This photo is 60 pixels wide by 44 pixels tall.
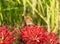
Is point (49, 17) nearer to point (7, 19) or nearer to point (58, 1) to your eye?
point (58, 1)

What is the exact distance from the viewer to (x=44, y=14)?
2.43 m

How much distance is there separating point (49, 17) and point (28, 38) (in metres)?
0.84

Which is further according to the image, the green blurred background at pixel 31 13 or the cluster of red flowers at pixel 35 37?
the green blurred background at pixel 31 13

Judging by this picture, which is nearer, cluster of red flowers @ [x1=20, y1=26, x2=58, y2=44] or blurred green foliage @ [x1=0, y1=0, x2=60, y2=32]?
cluster of red flowers @ [x1=20, y1=26, x2=58, y2=44]

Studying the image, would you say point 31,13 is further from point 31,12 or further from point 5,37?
point 5,37

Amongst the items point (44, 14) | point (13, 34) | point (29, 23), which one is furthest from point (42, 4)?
point (13, 34)

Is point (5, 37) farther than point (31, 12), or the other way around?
point (31, 12)

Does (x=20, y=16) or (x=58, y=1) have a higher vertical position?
(x=58, y=1)

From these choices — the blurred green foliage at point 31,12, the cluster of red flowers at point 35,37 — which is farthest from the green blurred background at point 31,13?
the cluster of red flowers at point 35,37

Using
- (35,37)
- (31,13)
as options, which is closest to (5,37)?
(35,37)

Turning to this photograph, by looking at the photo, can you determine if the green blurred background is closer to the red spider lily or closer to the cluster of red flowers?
the cluster of red flowers

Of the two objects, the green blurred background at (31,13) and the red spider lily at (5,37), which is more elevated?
the red spider lily at (5,37)

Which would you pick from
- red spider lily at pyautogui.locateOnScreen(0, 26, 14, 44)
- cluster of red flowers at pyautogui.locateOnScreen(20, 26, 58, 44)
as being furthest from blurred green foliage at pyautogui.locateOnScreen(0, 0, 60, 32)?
red spider lily at pyautogui.locateOnScreen(0, 26, 14, 44)

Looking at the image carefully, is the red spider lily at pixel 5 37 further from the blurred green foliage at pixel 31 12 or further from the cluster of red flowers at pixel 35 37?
the blurred green foliage at pixel 31 12
